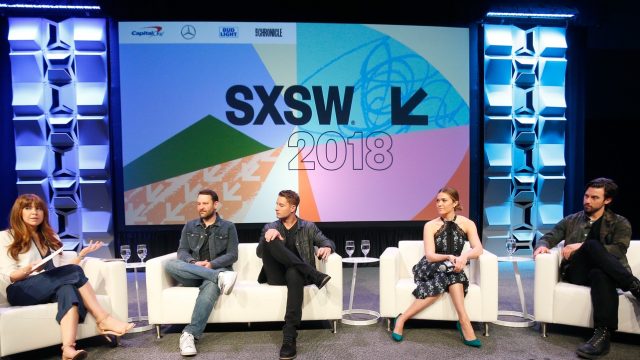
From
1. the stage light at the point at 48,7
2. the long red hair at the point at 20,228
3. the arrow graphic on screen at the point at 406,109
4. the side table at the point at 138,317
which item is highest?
the stage light at the point at 48,7

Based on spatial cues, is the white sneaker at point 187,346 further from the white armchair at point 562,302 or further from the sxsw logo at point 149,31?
the sxsw logo at point 149,31

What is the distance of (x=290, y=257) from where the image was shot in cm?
339

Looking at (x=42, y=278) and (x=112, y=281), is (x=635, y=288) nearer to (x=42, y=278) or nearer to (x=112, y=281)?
(x=112, y=281)

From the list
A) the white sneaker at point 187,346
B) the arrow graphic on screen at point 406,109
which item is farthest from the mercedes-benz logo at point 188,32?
the white sneaker at point 187,346

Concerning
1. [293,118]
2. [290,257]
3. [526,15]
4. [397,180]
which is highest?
[526,15]

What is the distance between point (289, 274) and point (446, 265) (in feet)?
3.63

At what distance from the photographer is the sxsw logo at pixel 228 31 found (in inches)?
225

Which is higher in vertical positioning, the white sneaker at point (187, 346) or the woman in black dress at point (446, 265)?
the woman in black dress at point (446, 265)

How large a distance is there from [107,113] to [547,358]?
16.9 ft

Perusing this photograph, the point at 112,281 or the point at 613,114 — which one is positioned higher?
the point at 613,114

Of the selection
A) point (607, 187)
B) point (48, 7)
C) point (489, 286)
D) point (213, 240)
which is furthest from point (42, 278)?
point (48, 7)

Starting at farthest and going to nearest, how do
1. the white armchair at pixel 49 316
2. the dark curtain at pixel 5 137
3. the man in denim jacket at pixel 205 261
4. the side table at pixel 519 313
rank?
1. the dark curtain at pixel 5 137
2. the side table at pixel 519 313
3. the man in denim jacket at pixel 205 261
4. the white armchair at pixel 49 316

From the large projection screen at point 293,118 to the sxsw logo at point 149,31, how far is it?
12 mm

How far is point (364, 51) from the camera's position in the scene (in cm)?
585
